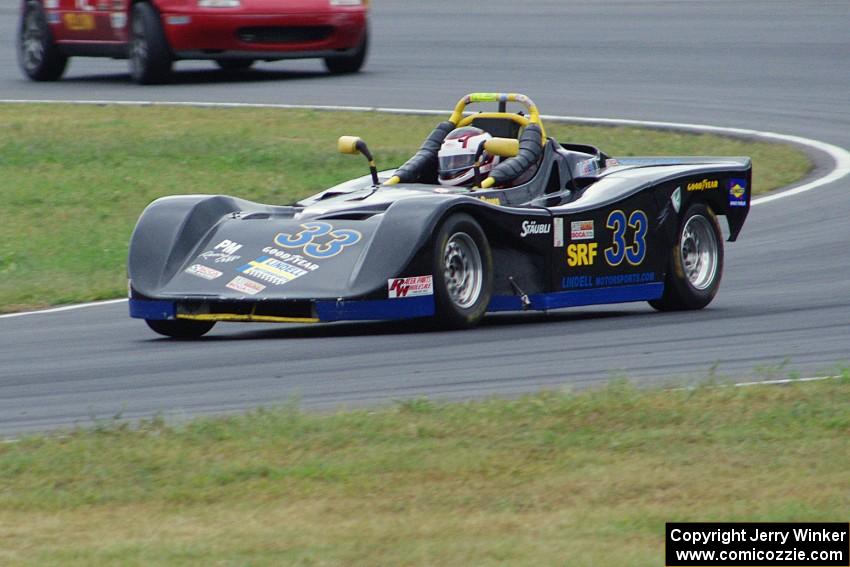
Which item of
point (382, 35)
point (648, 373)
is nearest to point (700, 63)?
point (382, 35)

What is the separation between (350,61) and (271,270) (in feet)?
41.7

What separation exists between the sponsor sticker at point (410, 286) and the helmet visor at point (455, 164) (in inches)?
65.8

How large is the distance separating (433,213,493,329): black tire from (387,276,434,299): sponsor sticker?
40mm

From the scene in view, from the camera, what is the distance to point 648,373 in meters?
8.26

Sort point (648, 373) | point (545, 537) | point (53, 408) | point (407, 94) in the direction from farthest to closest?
point (407, 94)
point (648, 373)
point (53, 408)
point (545, 537)

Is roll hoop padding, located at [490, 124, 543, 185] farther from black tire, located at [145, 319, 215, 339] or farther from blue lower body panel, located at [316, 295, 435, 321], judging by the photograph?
black tire, located at [145, 319, 215, 339]

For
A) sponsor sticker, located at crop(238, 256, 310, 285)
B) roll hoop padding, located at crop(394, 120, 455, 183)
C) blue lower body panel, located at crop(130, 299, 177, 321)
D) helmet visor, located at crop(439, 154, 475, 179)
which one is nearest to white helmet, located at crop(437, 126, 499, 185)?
helmet visor, located at crop(439, 154, 475, 179)

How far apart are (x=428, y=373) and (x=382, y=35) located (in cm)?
1935

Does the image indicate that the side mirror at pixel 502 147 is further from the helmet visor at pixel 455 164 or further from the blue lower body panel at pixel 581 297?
the blue lower body panel at pixel 581 297

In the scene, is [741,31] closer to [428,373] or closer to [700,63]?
[700,63]

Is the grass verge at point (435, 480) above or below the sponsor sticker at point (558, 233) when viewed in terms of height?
above

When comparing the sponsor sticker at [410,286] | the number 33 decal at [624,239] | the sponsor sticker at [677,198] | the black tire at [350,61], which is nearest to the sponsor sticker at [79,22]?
the black tire at [350,61]

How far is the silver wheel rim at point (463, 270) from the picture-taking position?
31.8 feet

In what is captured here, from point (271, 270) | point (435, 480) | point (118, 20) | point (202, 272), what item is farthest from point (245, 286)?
point (118, 20)
